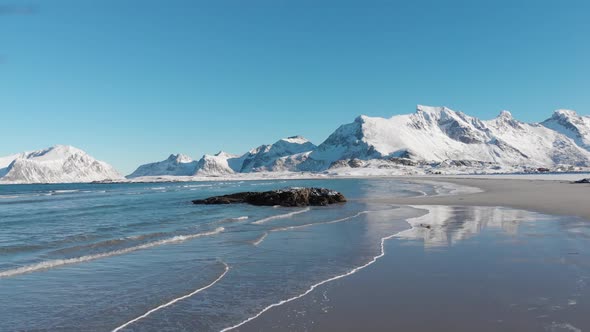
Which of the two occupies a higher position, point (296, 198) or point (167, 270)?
point (296, 198)

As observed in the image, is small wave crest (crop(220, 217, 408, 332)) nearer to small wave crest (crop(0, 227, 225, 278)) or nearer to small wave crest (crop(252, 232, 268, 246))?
small wave crest (crop(252, 232, 268, 246))

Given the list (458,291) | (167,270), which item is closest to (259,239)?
(167,270)

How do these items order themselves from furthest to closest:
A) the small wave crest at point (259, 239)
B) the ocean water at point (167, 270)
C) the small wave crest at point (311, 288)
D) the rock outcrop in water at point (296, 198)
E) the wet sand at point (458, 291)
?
the rock outcrop in water at point (296, 198), the small wave crest at point (259, 239), the ocean water at point (167, 270), the small wave crest at point (311, 288), the wet sand at point (458, 291)

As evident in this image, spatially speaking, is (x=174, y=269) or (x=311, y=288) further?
(x=174, y=269)

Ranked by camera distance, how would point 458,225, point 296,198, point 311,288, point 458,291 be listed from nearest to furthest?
1. point 458,291
2. point 311,288
3. point 458,225
4. point 296,198

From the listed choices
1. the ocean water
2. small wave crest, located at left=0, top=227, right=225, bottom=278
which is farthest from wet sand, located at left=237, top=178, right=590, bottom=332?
small wave crest, located at left=0, top=227, right=225, bottom=278

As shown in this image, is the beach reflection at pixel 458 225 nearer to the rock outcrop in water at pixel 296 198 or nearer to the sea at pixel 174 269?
the sea at pixel 174 269

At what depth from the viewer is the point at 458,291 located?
1030 cm

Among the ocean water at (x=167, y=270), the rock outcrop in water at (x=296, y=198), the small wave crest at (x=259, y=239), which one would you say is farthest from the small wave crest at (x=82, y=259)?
the rock outcrop in water at (x=296, y=198)

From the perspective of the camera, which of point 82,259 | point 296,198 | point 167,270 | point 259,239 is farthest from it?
point 296,198

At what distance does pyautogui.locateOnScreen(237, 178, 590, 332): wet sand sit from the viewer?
8227 millimetres

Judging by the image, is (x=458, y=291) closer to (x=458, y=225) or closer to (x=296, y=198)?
(x=458, y=225)

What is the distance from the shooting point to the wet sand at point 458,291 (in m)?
8.23

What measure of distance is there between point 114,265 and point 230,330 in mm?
8238
